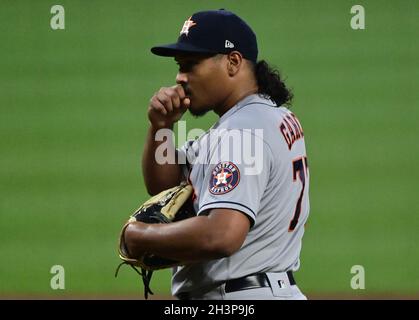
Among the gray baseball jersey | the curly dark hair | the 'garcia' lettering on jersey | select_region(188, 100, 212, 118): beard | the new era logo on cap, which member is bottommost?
the gray baseball jersey

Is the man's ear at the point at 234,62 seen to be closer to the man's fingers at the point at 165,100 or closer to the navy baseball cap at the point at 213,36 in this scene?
the navy baseball cap at the point at 213,36

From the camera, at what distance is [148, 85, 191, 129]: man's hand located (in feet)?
7.86

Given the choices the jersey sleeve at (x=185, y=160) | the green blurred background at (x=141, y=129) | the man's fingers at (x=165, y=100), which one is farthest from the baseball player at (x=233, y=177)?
the green blurred background at (x=141, y=129)

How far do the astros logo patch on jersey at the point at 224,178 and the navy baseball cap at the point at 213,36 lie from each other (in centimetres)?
44

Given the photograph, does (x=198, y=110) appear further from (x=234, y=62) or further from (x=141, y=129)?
(x=141, y=129)

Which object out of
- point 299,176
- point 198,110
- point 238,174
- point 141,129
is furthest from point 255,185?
point 141,129

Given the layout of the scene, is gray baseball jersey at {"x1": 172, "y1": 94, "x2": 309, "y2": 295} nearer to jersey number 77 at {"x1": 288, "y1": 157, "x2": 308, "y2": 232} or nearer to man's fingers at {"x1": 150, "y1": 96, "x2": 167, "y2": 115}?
jersey number 77 at {"x1": 288, "y1": 157, "x2": 308, "y2": 232}

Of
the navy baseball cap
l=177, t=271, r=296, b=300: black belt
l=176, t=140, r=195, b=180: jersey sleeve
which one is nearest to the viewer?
l=177, t=271, r=296, b=300: black belt

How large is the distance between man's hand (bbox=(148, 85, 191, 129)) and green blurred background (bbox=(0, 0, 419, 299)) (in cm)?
348

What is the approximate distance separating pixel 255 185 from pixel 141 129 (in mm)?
4152

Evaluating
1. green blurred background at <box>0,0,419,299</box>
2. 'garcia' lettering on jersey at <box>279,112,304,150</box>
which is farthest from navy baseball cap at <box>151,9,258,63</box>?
green blurred background at <box>0,0,419,299</box>

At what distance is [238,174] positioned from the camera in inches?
81.6

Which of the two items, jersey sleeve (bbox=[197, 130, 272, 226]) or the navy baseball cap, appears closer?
jersey sleeve (bbox=[197, 130, 272, 226])

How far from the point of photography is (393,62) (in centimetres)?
612
